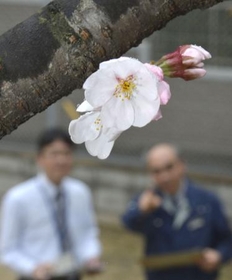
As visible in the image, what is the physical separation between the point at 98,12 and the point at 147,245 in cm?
390

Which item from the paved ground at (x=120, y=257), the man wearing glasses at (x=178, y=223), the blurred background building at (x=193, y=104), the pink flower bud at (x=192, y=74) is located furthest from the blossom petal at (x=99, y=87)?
the paved ground at (x=120, y=257)

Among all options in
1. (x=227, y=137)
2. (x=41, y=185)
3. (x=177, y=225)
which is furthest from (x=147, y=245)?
(x=227, y=137)

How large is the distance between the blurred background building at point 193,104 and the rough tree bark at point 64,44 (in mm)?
5082

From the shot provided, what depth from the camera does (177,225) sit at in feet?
16.1

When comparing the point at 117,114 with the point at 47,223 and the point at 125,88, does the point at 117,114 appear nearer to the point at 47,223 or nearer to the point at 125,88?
the point at 125,88

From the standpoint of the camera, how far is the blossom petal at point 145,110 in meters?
1.28

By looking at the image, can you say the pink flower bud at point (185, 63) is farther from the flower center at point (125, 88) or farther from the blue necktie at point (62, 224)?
the blue necktie at point (62, 224)

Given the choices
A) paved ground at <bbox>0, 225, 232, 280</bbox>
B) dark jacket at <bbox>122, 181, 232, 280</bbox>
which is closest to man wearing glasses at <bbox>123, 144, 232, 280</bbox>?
dark jacket at <bbox>122, 181, 232, 280</bbox>

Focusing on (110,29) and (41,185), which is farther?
(41,185)

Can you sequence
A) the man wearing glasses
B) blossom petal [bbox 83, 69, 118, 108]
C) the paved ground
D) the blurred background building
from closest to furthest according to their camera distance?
1. blossom petal [bbox 83, 69, 118, 108]
2. the man wearing glasses
3. the blurred background building
4. the paved ground

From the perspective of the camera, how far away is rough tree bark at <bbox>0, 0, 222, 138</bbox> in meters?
1.29

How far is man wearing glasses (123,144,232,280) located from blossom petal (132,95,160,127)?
3.64m

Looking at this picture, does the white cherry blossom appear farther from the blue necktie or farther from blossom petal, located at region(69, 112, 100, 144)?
the blue necktie

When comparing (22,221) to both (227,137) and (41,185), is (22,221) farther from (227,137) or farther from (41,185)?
(227,137)
